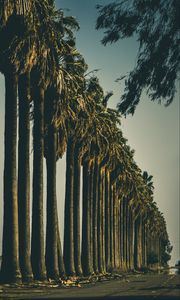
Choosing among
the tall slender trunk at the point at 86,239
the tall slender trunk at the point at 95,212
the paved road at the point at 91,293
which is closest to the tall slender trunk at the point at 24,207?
the paved road at the point at 91,293

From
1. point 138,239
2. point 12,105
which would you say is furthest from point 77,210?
point 138,239

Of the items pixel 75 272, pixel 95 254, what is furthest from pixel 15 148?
pixel 95 254

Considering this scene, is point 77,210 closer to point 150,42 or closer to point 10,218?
point 10,218

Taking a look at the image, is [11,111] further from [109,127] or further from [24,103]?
[109,127]

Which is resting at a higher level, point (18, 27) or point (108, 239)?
point (18, 27)

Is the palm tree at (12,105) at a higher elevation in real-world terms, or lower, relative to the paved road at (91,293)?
higher

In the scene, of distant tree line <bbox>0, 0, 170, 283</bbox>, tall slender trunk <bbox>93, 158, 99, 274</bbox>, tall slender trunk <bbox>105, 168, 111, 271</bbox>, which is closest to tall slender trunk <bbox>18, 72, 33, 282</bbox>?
distant tree line <bbox>0, 0, 170, 283</bbox>

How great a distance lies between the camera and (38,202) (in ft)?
156

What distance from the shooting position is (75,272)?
217 feet

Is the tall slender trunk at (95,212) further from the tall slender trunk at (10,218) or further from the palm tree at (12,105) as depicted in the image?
the tall slender trunk at (10,218)

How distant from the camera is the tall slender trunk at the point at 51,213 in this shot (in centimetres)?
5233

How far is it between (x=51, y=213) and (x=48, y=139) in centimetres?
530

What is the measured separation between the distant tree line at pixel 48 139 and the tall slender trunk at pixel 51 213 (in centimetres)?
5

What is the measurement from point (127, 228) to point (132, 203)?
685cm
